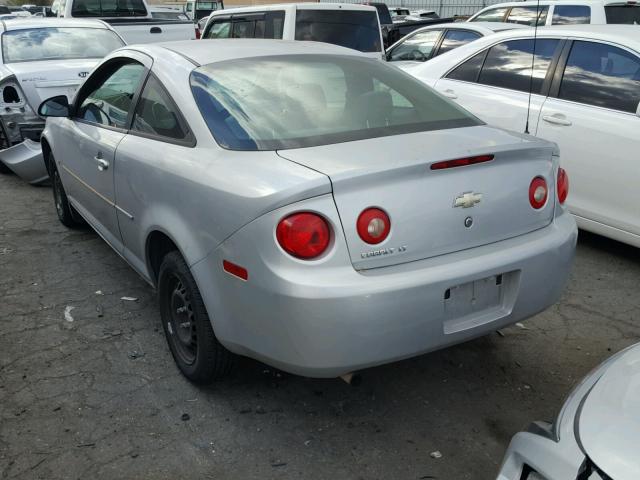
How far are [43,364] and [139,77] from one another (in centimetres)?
163

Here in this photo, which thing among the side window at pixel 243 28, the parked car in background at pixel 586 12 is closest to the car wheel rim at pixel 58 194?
the side window at pixel 243 28

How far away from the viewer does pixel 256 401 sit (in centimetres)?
310

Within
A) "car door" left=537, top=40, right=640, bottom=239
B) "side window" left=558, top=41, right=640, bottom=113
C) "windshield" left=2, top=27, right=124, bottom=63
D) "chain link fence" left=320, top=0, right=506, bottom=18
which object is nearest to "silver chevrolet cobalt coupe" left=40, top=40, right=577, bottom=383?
"car door" left=537, top=40, right=640, bottom=239

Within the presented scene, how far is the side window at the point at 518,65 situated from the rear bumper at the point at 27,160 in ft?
13.9

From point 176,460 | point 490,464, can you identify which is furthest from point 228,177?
point 490,464

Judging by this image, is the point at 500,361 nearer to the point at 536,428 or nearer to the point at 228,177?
the point at 536,428

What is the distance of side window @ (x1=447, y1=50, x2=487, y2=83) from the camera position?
18.6 ft

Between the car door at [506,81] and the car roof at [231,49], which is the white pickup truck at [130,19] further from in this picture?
the car roof at [231,49]

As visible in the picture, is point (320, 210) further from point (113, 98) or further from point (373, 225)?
point (113, 98)

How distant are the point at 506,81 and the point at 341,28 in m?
3.65

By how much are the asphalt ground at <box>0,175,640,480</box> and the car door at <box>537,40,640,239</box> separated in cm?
66

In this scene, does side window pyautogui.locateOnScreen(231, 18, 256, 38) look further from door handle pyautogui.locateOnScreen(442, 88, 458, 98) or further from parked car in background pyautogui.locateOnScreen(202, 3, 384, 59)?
door handle pyautogui.locateOnScreen(442, 88, 458, 98)

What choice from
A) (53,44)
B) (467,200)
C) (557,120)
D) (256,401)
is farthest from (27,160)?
(467,200)

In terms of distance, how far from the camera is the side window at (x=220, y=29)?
31.0ft
